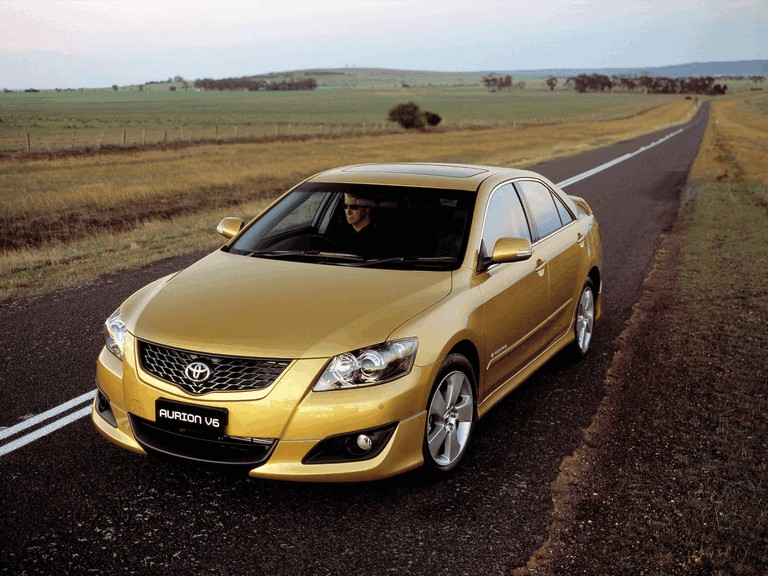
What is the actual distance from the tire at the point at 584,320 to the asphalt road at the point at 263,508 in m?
0.55

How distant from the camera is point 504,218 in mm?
5016

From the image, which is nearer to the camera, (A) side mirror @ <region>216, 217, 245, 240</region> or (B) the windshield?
(B) the windshield

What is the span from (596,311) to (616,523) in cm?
323

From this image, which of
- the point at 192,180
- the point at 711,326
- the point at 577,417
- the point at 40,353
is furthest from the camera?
the point at 192,180

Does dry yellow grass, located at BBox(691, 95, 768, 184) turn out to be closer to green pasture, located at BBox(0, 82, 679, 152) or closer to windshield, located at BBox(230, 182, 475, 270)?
windshield, located at BBox(230, 182, 475, 270)

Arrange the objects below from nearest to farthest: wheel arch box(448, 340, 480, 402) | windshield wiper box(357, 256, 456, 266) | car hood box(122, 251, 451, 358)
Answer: car hood box(122, 251, 451, 358) → wheel arch box(448, 340, 480, 402) → windshield wiper box(357, 256, 456, 266)

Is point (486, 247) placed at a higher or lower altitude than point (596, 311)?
higher

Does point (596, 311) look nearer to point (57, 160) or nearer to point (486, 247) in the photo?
point (486, 247)

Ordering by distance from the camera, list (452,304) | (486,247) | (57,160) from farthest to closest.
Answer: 1. (57,160)
2. (486,247)
3. (452,304)

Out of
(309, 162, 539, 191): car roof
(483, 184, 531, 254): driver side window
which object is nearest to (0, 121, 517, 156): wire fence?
(309, 162, 539, 191): car roof

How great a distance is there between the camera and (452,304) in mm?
4047

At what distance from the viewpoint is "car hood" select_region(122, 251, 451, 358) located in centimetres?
357

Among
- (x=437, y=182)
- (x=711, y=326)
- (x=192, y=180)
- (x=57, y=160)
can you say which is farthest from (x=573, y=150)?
(x=437, y=182)

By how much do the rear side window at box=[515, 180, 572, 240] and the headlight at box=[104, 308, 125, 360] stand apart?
2.80 meters
